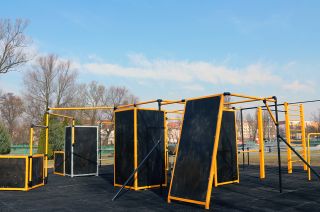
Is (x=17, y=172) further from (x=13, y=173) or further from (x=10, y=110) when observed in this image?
(x=10, y=110)

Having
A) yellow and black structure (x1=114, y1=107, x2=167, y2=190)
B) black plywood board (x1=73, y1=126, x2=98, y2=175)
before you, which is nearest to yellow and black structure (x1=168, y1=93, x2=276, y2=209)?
yellow and black structure (x1=114, y1=107, x2=167, y2=190)

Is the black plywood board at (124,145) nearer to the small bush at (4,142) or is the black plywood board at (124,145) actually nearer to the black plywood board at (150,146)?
the black plywood board at (150,146)

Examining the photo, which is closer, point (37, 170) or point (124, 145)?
point (124, 145)

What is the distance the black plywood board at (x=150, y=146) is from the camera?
8266 mm

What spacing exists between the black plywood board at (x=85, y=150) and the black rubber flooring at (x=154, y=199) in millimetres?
2488

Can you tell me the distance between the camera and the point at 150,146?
8.52 m

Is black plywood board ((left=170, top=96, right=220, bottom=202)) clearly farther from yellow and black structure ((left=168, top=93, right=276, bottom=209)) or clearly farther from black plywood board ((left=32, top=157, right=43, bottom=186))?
black plywood board ((left=32, top=157, right=43, bottom=186))

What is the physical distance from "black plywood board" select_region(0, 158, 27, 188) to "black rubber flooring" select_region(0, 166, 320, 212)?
36 centimetres

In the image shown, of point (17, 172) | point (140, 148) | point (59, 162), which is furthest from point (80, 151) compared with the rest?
point (140, 148)

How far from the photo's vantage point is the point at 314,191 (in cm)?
731

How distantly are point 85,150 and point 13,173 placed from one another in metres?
3.36

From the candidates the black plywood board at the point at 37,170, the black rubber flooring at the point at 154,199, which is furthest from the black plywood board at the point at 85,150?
the black rubber flooring at the point at 154,199

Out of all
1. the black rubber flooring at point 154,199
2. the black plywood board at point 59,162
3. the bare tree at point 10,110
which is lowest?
the black rubber flooring at point 154,199

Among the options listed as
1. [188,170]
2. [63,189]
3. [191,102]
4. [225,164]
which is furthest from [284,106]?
[63,189]
